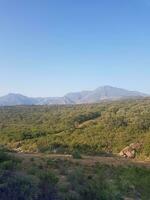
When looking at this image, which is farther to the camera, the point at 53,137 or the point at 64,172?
the point at 53,137

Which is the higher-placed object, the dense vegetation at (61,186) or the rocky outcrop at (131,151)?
the dense vegetation at (61,186)

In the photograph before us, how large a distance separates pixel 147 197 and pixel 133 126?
1676 inches

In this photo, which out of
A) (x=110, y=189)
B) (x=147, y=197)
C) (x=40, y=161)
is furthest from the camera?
(x=40, y=161)

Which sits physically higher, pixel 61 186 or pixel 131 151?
pixel 61 186

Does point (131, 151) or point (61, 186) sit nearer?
point (61, 186)

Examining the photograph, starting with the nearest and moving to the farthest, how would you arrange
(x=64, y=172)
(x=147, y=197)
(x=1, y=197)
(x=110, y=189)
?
(x=1, y=197) → (x=110, y=189) → (x=147, y=197) → (x=64, y=172)

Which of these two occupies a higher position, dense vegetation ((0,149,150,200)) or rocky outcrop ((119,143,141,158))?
dense vegetation ((0,149,150,200))

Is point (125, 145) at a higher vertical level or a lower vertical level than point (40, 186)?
lower

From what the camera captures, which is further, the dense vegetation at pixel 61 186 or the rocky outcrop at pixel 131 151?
the rocky outcrop at pixel 131 151

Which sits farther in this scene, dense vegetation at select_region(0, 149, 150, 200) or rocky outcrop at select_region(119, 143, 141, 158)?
rocky outcrop at select_region(119, 143, 141, 158)

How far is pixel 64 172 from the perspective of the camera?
17234mm

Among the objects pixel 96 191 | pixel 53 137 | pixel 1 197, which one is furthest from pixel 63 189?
pixel 53 137

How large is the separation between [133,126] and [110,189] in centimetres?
4600

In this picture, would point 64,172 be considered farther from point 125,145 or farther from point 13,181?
point 125,145
